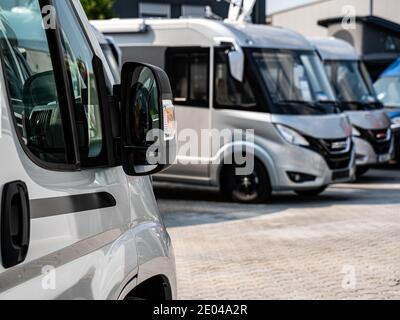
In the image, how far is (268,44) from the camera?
1251 centimetres

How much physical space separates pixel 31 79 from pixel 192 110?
32.6ft

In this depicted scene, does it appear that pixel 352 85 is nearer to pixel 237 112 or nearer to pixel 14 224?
pixel 237 112

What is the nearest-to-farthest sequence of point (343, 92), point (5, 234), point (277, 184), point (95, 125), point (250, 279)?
point (5, 234), point (95, 125), point (250, 279), point (277, 184), point (343, 92)

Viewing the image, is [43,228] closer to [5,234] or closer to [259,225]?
[5,234]

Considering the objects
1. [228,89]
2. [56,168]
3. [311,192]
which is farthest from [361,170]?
[56,168]

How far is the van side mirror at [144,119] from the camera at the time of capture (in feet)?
8.68

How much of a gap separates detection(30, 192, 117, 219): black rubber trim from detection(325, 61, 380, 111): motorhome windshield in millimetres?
12850

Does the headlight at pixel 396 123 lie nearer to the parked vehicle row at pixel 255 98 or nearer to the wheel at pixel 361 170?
the wheel at pixel 361 170

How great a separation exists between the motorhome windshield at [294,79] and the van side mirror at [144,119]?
936cm

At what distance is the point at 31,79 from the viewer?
242 centimetres

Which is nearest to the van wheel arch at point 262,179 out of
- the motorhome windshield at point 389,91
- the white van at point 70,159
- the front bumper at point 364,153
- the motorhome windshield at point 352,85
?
the front bumper at point 364,153

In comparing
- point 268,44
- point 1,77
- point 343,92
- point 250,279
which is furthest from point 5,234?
point 343,92
